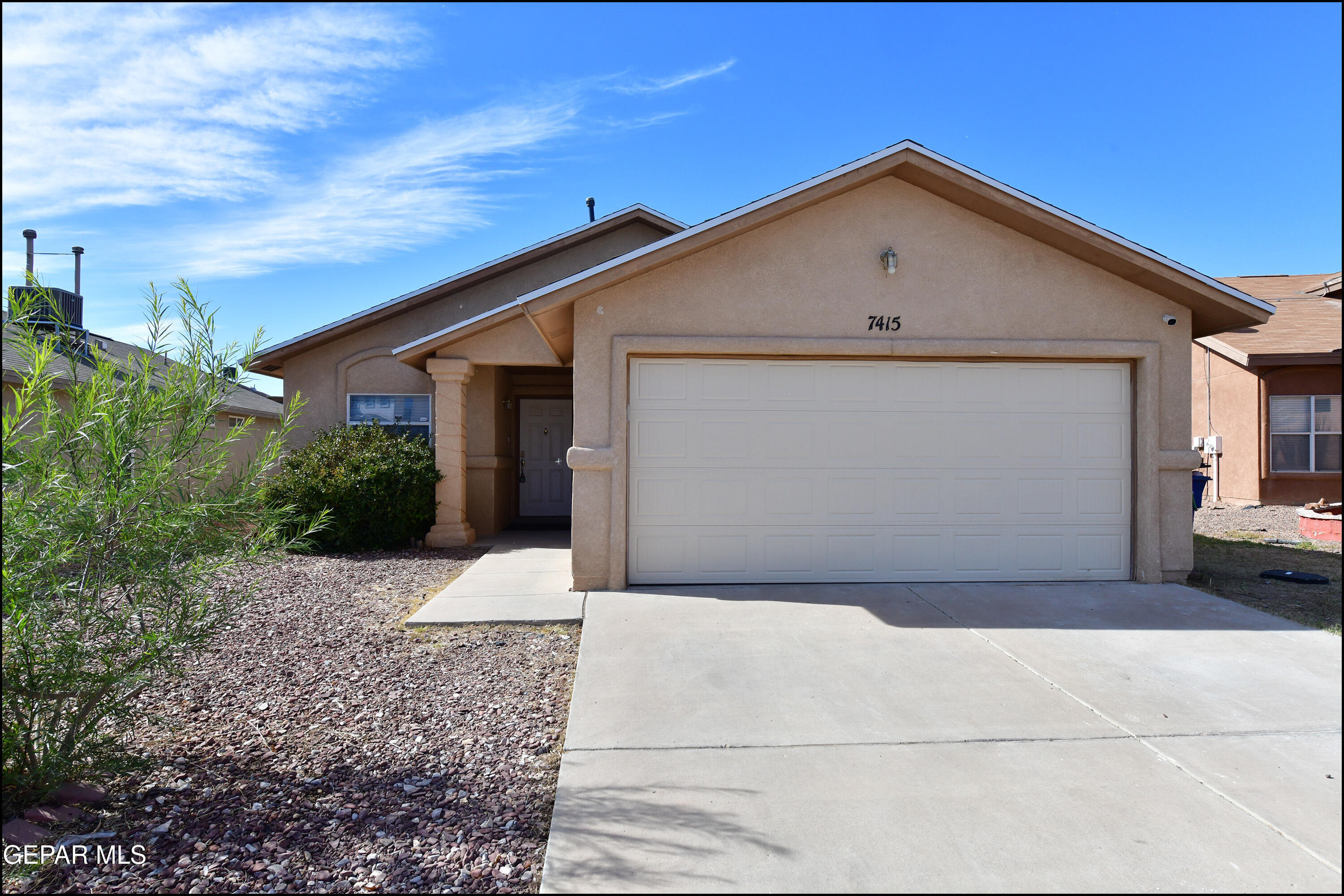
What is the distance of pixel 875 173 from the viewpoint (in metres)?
7.67

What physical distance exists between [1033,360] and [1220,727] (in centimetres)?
462

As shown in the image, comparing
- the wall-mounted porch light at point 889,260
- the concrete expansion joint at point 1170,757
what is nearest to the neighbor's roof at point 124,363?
the concrete expansion joint at point 1170,757

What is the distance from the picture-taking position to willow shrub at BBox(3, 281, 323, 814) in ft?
10.5

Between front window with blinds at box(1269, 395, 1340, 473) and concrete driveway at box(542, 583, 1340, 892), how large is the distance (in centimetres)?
1357

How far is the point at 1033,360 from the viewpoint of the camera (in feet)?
26.9

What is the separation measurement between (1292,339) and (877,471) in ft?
48.5

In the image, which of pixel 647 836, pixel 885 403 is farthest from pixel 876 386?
pixel 647 836

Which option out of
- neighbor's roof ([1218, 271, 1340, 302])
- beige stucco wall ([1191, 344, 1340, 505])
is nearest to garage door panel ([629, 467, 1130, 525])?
beige stucco wall ([1191, 344, 1340, 505])

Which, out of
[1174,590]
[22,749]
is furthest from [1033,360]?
[22,749]

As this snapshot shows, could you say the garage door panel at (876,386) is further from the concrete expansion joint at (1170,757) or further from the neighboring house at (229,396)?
the neighboring house at (229,396)

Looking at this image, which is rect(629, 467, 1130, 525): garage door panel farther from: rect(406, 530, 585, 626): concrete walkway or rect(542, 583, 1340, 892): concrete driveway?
rect(542, 583, 1340, 892): concrete driveway

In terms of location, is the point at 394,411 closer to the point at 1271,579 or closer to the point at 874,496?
the point at 874,496

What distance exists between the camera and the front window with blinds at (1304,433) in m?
17.0

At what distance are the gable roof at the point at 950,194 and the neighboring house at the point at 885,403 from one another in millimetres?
72
